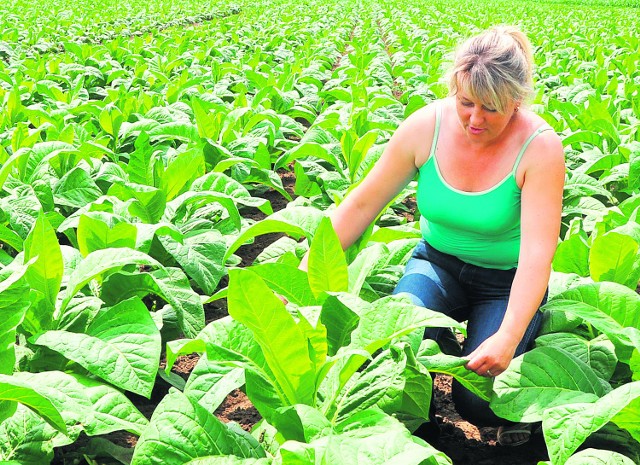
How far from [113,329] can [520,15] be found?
71.8 ft

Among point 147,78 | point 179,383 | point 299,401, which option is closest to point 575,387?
point 299,401

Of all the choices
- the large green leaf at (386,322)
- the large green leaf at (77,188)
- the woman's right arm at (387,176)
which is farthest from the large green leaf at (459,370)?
the large green leaf at (77,188)

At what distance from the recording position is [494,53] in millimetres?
2344

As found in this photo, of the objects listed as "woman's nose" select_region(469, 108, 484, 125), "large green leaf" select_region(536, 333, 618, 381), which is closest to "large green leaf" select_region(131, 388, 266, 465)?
"large green leaf" select_region(536, 333, 618, 381)

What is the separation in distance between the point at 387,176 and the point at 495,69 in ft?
2.01

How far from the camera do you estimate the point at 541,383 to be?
2156mm

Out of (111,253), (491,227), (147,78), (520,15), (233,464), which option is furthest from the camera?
(520,15)

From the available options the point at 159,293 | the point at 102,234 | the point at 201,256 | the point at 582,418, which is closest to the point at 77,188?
the point at 201,256

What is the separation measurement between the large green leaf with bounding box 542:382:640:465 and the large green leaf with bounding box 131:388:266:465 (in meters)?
0.80

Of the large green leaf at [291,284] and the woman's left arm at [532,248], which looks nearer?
the woman's left arm at [532,248]

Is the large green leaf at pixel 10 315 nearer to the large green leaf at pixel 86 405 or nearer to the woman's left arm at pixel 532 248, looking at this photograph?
the large green leaf at pixel 86 405

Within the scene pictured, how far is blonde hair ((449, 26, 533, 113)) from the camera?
2.30 m

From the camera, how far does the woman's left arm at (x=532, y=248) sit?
2.14 meters

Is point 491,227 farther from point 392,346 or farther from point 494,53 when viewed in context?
point 392,346
